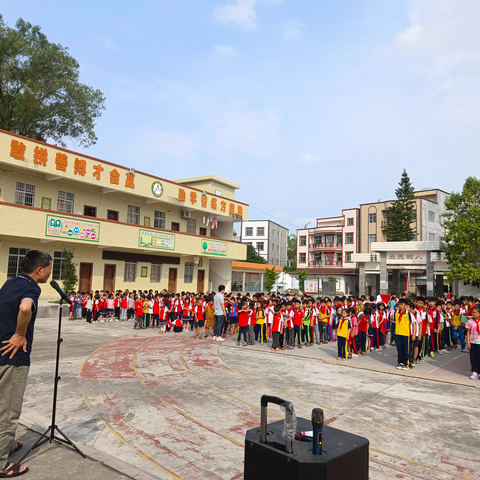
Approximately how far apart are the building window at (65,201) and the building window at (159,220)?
271 inches

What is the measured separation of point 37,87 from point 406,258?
109 ft

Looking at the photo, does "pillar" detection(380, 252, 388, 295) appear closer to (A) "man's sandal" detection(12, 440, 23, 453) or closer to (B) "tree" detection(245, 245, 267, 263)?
(A) "man's sandal" detection(12, 440, 23, 453)

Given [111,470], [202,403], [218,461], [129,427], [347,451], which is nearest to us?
[347,451]

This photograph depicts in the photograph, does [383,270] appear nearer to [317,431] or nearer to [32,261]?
[32,261]

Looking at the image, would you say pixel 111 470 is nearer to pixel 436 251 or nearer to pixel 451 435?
pixel 451 435

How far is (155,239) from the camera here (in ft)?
90.2

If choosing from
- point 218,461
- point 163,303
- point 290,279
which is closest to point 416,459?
point 218,461

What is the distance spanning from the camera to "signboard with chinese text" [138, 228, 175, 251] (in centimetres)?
2656

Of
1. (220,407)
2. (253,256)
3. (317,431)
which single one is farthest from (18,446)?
(253,256)

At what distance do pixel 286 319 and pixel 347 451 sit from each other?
10.5 metres

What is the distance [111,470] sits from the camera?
4.07 meters

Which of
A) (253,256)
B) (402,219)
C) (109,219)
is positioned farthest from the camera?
(253,256)

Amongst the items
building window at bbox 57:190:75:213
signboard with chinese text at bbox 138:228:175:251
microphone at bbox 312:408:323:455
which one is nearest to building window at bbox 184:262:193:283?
signboard with chinese text at bbox 138:228:175:251

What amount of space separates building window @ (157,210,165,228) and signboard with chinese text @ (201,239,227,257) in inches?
140
